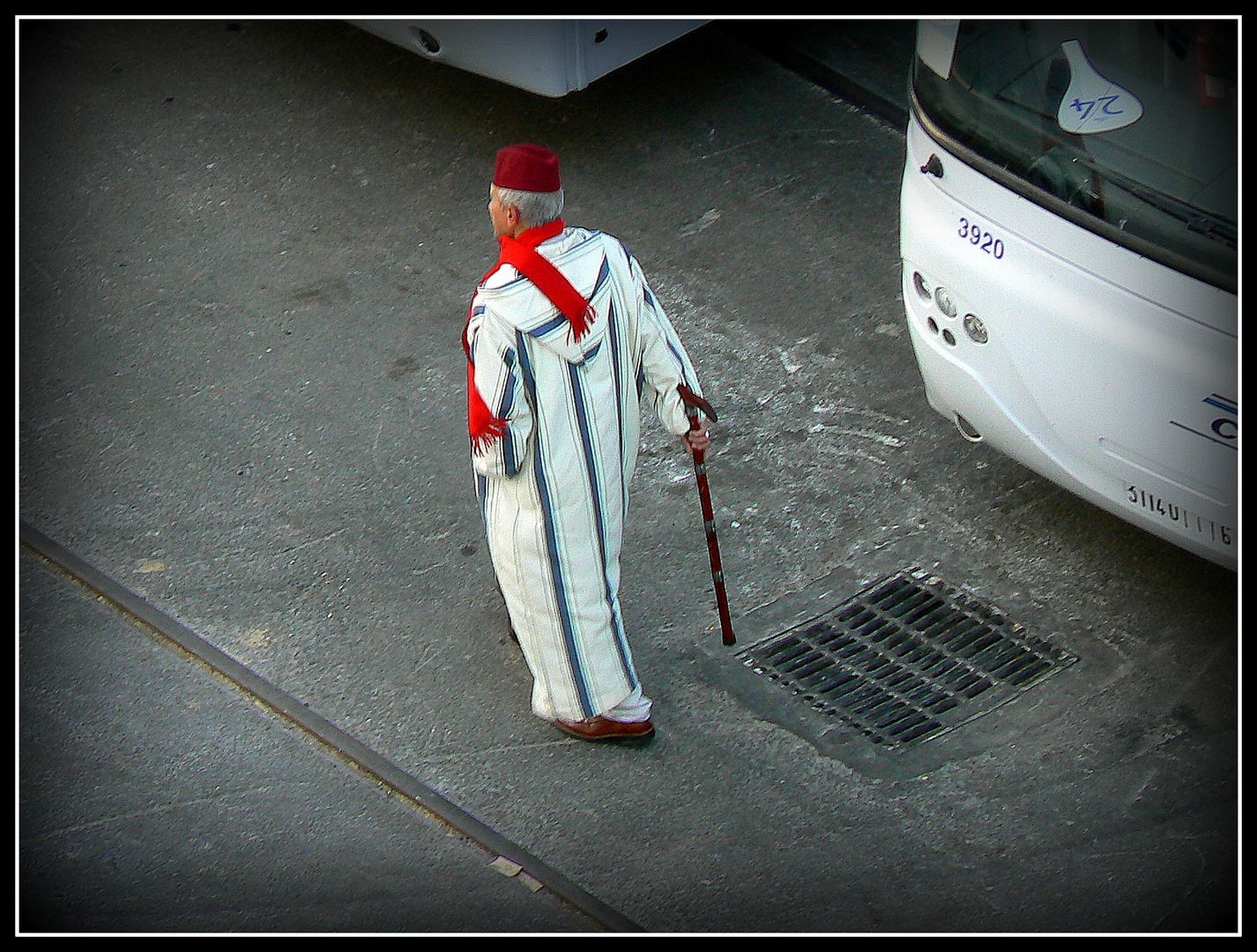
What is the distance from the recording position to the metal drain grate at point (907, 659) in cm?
468

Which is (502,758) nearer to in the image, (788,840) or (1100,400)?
(788,840)

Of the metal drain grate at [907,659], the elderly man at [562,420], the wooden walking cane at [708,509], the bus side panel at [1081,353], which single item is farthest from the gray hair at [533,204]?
the metal drain grate at [907,659]

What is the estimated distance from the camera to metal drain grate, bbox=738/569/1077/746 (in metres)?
4.68

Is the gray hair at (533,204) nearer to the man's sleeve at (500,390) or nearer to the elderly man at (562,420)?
the elderly man at (562,420)

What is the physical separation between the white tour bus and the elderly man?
1.01 meters

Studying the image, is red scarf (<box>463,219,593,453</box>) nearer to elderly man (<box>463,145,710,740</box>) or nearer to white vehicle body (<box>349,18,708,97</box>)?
elderly man (<box>463,145,710,740</box>)

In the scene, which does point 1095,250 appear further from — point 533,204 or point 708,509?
point 533,204

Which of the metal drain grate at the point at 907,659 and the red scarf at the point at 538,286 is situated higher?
the red scarf at the point at 538,286

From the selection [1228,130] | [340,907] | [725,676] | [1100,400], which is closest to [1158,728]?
[1100,400]

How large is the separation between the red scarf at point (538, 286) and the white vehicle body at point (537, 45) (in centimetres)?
260

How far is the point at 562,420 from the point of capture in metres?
4.18

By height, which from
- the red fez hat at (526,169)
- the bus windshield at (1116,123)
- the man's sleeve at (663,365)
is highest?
the red fez hat at (526,169)

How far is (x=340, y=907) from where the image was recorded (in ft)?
13.7

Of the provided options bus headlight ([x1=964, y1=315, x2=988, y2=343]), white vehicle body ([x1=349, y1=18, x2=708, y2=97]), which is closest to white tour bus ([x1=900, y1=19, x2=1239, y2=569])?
bus headlight ([x1=964, y1=315, x2=988, y2=343])
